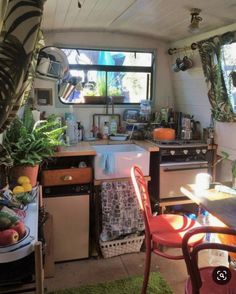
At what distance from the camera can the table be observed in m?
1.54

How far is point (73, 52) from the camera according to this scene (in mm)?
3061

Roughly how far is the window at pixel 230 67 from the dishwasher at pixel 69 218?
4.96 feet

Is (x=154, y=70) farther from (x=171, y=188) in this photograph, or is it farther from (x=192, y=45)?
(x=171, y=188)

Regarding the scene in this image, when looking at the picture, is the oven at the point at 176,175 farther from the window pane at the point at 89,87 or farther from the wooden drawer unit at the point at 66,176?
the window pane at the point at 89,87

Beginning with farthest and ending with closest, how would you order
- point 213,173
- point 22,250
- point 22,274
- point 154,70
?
point 154,70, point 213,173, point 22,274, point 22,250

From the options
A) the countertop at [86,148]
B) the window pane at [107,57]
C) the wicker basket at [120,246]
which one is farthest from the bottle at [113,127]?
the wicker basket at [120,246]

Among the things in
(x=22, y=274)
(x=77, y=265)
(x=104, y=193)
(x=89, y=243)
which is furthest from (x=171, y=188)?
(x=22, y=274)

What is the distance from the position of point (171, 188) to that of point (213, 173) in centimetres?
47

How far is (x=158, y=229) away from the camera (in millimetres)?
1934

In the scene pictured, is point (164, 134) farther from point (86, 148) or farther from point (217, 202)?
point (217, 202)

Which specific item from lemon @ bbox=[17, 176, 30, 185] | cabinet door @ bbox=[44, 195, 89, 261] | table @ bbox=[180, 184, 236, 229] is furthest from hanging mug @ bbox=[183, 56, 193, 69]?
lemon @ bbox=[17, 176, 30, 185]

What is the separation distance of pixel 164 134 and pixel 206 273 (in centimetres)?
169

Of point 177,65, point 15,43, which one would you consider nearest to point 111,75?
point 177,65

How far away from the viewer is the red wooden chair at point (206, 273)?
3.83 feet
